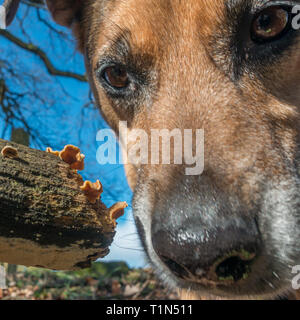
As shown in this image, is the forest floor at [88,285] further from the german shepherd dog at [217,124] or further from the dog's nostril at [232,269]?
the dog's nostril at [232,269]

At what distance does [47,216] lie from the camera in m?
1.90

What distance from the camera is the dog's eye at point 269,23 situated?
2.15 metres

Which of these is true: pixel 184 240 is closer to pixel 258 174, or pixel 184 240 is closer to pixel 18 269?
pixel 258 174

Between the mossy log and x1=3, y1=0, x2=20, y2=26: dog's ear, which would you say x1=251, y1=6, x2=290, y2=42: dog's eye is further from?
x1=3, y1=0, x2=20, y2=26: dog's ear

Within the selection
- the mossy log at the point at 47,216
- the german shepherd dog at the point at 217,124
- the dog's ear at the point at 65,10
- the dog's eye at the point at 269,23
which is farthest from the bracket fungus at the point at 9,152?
the dog's ear at the point at 65,10

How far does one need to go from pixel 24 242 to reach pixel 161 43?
62.2 inches

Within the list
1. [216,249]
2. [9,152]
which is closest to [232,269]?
[216,249]

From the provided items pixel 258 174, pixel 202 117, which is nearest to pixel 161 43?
pixel 202 117

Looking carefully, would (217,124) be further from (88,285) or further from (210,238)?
(88,285)

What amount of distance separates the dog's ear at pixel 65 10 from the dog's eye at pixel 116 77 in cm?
128

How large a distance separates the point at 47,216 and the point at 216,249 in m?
0.95

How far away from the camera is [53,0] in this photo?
3686 mm

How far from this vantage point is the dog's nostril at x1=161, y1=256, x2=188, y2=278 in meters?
1.73

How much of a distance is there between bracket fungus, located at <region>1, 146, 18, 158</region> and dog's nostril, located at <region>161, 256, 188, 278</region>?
1.01 m
